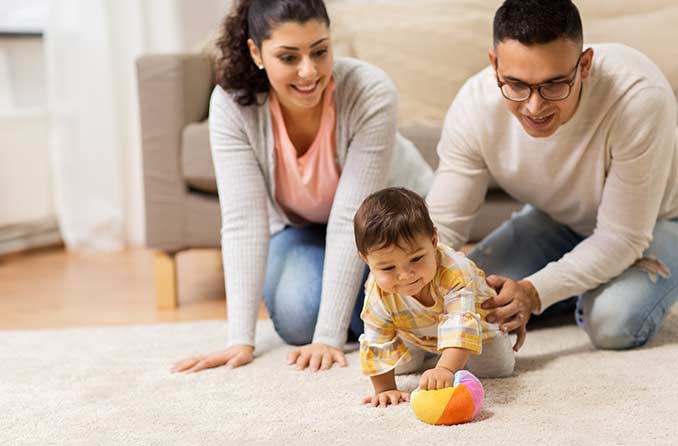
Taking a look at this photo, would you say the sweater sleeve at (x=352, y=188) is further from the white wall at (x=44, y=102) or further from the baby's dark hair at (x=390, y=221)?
the white wall at (x=44, y=102)

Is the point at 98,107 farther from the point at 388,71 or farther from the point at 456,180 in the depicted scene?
the point at 456,180

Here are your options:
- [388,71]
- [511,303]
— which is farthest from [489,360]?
[388,71]

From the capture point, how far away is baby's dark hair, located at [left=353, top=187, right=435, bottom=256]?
54.1 inches

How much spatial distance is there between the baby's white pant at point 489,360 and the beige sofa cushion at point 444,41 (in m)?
1.13

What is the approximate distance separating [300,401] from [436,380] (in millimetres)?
252

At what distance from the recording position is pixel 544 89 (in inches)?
59.2

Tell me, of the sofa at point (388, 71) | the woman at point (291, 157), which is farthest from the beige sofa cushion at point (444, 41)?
the woman at point (291, 157)

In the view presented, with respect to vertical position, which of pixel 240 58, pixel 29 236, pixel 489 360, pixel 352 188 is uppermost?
pixel 240 58

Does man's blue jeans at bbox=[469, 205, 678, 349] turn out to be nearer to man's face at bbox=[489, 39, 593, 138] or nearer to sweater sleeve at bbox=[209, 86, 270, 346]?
man's face at bbox=[489, 39, 593, 138]

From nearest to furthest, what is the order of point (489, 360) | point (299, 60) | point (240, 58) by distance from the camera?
1. point (489, 360)
2. point (299, 60)
3. point (240, 58)

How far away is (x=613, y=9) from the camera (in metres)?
2.70

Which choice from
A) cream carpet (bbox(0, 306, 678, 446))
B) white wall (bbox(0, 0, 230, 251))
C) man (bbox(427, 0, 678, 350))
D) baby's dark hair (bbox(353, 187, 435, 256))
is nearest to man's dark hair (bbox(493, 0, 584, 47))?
man (bbox(427, 0, 678, 350))

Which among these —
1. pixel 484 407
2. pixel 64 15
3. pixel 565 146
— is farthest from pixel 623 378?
pixel 64 15

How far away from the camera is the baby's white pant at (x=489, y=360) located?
62.6 inches
